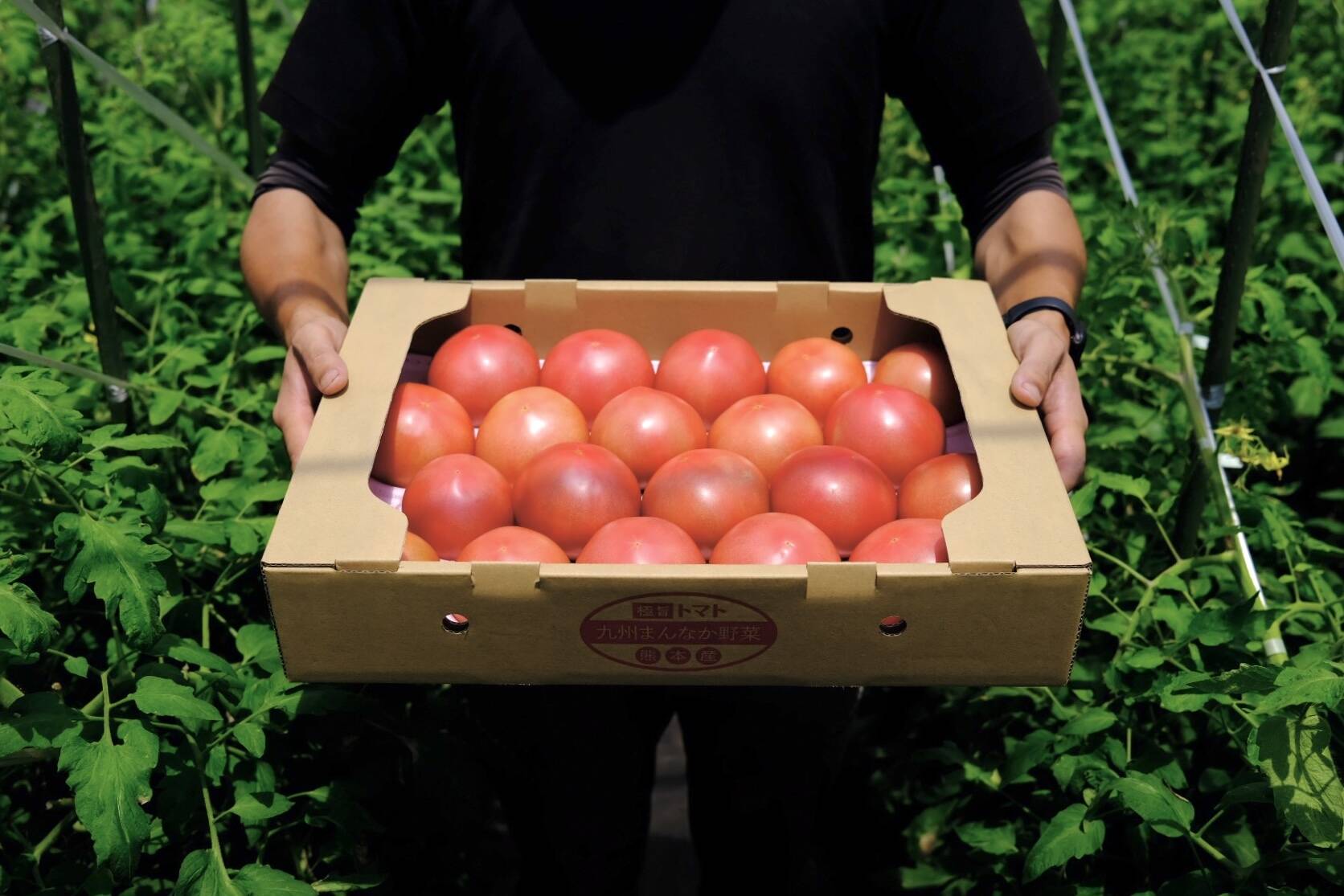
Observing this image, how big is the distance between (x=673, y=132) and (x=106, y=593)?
101cm

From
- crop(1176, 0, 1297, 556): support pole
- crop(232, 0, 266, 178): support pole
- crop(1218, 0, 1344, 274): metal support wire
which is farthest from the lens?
crop(232, 0, 266, 178): support pole

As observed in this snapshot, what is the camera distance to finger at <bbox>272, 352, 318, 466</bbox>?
1.53 m

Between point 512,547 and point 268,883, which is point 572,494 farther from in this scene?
point 268,883

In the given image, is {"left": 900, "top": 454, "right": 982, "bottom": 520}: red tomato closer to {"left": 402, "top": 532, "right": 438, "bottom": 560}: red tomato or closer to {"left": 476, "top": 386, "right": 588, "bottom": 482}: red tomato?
{"left": 476, "top": 386, "right": 588, "bottom": 482}: red tomato

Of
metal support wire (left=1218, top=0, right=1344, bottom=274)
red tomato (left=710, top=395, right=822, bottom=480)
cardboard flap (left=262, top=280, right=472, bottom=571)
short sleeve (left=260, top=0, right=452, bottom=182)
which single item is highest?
short sleeve (left=260, top=0, right=452, bottom=182)

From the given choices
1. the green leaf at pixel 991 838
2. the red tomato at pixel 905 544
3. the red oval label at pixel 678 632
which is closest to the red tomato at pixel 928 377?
the red tomato at pixel 905 544

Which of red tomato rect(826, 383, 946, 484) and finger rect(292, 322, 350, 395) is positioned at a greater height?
finger rect(292, 322, 350, 395)

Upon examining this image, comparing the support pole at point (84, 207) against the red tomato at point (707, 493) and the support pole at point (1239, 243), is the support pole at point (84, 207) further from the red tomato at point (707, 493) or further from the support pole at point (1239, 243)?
the support pole at point (1239, 243)

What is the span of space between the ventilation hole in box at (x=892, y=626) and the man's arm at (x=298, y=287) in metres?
0.72

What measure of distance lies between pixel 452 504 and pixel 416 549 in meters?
0.07

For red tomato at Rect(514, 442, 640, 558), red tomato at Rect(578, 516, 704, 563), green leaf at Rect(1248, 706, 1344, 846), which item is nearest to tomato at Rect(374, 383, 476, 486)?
red tomato at Rect(514, 442, 640, 558)

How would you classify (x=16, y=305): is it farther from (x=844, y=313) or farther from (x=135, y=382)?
(x=844, y=313)

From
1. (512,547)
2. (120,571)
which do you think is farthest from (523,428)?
(120,571)

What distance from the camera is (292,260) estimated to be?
5.90 feet
